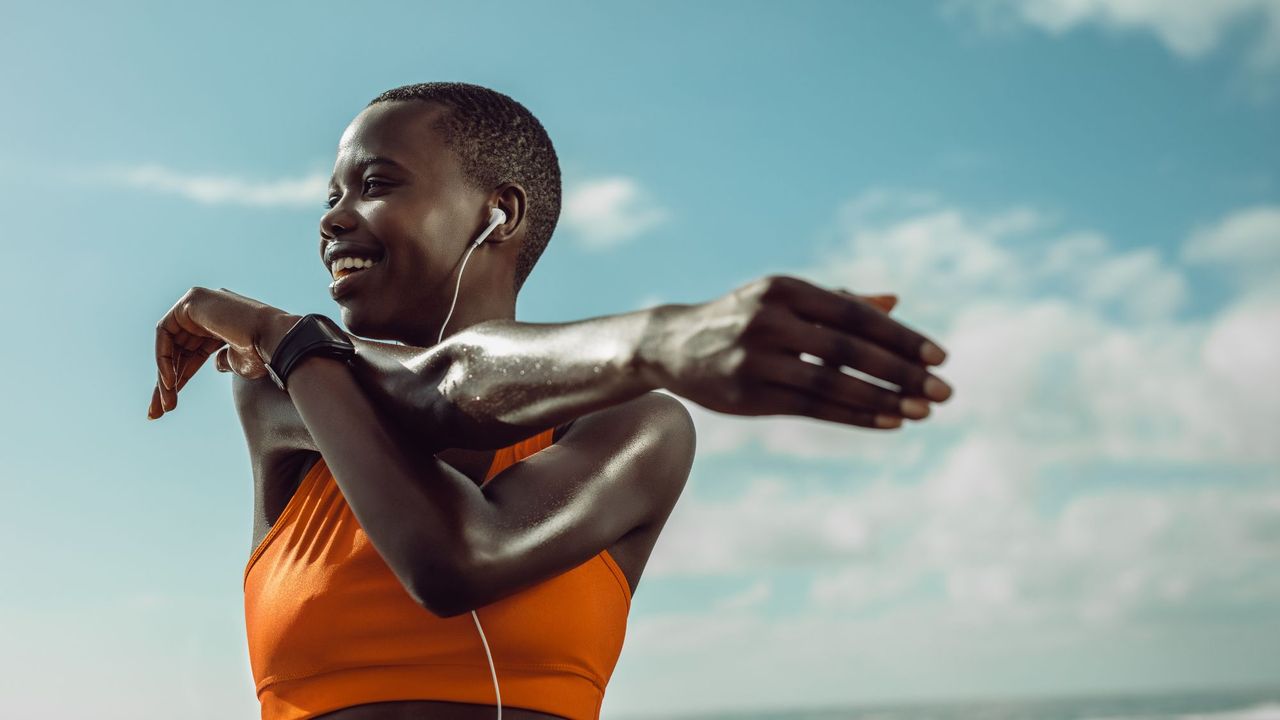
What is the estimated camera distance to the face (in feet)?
6.07

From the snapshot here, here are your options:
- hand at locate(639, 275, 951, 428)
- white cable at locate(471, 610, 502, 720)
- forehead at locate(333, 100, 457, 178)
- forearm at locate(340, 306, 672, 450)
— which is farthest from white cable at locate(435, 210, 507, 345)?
hand at locate(639, 275, 951, 428)

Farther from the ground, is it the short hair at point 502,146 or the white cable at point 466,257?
the short hair at point 502,146

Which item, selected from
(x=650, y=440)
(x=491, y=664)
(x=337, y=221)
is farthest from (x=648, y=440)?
(x=337, y=221)

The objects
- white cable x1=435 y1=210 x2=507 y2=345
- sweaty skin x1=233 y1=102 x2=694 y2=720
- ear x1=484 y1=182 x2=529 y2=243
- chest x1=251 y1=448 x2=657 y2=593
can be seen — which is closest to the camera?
sweaty skin x1=233 y1=102 x2=694 y2=720

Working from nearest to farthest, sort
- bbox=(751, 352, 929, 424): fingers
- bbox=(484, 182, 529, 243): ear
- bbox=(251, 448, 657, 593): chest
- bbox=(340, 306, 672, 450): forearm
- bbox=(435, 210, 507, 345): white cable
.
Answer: bbox=(751, 352, 929, 424): fingers
bbox=(340, 306, 672, 450): forearm
bbox=(251, 448, 657, 593): chest
bbox=(435, 210, 507, 345): white cable
bbox=(484, 182, 529, 243): ear

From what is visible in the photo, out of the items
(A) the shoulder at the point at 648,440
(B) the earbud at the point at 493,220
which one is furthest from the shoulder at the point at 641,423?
(B) the earbud at the point at 493,220

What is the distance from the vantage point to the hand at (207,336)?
166 cm

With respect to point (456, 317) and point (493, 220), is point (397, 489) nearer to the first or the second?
point (456, 317)

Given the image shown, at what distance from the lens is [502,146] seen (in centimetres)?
206

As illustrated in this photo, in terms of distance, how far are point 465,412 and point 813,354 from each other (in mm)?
469

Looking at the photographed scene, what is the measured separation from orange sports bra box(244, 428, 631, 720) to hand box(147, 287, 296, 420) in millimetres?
270

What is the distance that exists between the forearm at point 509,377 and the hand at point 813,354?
0.31 feet

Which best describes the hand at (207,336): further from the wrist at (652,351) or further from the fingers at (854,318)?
the fingers at (854,318)

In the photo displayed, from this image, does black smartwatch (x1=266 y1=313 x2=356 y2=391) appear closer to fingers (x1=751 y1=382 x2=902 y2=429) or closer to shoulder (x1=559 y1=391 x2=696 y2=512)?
shoulder (x1=559 y1=391 x2=696 y2=512)
